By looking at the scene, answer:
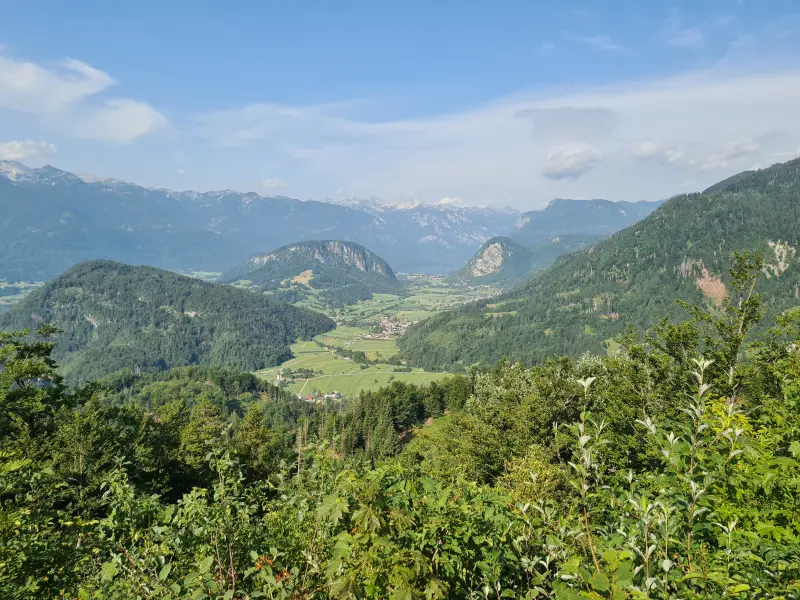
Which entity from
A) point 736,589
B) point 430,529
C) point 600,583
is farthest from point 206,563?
point 736,589

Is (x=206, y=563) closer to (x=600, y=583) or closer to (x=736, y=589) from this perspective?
(x=600, y=583)

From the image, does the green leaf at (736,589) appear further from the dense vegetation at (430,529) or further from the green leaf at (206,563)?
the green leaf at (206,563)

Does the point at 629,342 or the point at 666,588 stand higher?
the point at 666,588

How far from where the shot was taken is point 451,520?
17.5 ft

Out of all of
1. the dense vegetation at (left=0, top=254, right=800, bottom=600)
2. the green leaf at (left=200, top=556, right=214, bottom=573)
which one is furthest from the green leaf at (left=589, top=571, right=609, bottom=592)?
the green leaf at (left=200, top=556, right=214, bottom=573)

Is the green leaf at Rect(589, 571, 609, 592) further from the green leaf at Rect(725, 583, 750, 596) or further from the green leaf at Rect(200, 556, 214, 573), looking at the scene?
the green leaf at Rect(200, 556, 214, 573)

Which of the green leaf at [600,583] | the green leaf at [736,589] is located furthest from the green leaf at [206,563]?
the green leaf at [736,589]

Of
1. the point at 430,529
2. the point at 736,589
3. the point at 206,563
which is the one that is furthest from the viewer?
the point at 430,529

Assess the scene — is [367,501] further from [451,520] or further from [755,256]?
[755,256]

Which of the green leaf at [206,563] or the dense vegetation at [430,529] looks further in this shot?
the green leaf at [206,563]

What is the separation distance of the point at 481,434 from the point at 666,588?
32658 millimetres

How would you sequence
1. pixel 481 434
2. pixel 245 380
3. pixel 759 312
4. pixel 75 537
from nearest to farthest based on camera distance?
pixel 75 537
pixel 759 312
pixel 481 434
pixel 245 380

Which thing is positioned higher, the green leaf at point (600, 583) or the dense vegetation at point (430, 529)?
the green leaf at point (600, 583)

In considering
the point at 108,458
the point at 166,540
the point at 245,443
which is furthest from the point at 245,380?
the point at 166,540
